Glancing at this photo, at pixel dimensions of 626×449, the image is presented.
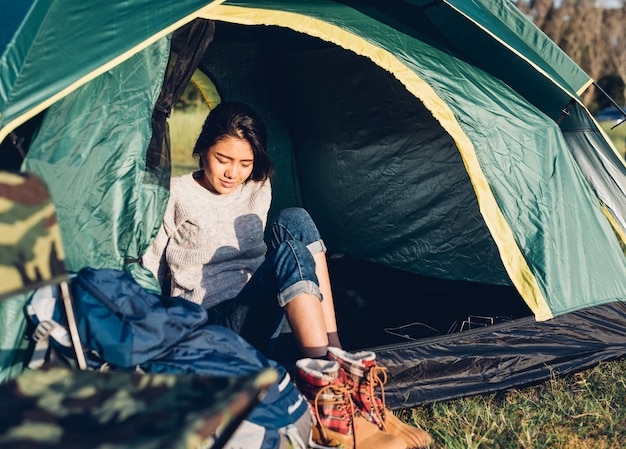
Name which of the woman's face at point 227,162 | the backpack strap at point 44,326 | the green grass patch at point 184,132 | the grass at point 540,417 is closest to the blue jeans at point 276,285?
the woman's face at point 227,162

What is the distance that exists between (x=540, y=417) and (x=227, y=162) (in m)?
1.29

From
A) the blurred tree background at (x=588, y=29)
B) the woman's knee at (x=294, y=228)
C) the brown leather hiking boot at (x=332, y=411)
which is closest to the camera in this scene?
the brown leather hiking boot at (x=332, y=411)

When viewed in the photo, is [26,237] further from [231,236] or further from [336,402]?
[231,236]

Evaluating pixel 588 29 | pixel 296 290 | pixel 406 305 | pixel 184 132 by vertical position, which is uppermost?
pixel 588 29

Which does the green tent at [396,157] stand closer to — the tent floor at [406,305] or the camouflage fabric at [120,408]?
the tent floor at [406,305]

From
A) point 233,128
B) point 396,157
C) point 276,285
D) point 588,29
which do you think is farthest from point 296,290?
point 588,29

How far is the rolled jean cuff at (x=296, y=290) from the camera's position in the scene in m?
2.05

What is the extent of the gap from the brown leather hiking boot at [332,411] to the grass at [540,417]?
274 mm

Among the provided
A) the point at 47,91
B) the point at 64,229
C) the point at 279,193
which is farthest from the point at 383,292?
the point at 47,91

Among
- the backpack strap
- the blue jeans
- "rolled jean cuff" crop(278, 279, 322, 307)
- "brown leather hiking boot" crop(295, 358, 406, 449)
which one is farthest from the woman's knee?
the backpack strap

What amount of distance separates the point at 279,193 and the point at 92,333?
2112 mm

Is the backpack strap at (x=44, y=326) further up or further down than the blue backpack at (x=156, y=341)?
further down

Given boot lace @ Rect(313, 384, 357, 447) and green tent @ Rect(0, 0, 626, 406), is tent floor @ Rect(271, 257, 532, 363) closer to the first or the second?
green tent @ Rect(0, 0, 626, 406)

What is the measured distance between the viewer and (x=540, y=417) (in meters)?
2.25
